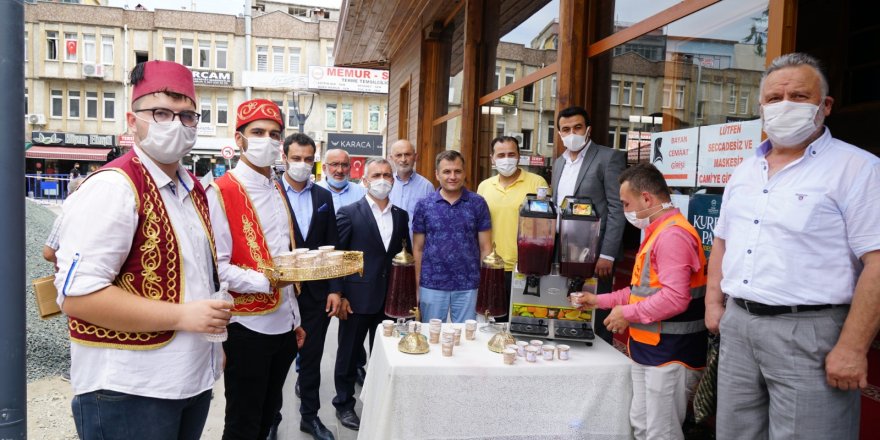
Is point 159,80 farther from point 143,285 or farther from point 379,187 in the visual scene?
point 379,187

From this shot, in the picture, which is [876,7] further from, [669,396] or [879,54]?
[669,396]

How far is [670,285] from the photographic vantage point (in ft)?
7.45

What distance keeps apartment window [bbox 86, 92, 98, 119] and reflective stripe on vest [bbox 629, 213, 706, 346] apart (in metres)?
34.9

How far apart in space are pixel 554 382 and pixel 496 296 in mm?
815

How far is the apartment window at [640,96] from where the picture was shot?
12.5 feet

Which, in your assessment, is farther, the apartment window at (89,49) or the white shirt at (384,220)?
the apartment window at (89,49)

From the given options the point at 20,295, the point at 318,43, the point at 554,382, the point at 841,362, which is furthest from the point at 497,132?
the point at 318,43

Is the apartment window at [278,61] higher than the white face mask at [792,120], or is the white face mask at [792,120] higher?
the apartment window at [278,61]

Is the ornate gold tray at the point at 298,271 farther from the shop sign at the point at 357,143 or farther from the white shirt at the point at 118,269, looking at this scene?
the shop sign at the point at 357,143

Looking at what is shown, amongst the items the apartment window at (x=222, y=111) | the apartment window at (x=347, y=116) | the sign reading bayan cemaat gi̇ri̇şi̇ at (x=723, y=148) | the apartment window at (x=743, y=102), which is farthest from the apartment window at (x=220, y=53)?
the apartment window at (x=743, y=102)

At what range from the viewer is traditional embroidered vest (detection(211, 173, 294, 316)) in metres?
2.50

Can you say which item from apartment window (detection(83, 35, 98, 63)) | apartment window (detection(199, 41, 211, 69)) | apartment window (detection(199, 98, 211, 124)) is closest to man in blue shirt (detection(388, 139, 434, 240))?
apartment window (detection(199, 98, 211, 124))

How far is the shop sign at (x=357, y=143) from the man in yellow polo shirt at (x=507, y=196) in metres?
10.3

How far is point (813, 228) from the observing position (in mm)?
1848
